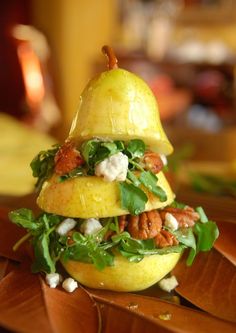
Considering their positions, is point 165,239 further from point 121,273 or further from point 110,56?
point 110,56

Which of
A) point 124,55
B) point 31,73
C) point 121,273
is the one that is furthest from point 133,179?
point 124,55

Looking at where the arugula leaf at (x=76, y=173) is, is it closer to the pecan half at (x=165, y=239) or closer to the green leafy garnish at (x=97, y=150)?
the green leafy garnish at (x=97, y=150)

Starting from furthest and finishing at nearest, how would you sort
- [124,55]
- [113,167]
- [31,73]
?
[124,55]
[31,73]
[113,167]

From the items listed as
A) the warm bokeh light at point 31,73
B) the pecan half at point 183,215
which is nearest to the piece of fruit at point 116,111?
the pecan half at point 183,215

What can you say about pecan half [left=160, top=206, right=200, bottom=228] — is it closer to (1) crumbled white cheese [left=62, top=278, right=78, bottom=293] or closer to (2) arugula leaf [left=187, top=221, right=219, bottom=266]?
(2) arugula leaf [left=187, top=221, right=219, bottom=266]

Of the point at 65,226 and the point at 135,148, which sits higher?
the point at 135,148

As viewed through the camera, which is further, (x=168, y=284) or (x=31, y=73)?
(x=31, y=73)

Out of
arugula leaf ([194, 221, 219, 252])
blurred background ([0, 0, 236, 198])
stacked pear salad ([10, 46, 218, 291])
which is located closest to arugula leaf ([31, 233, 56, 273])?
stacked pear salad ([10, 46, 218, 291])
